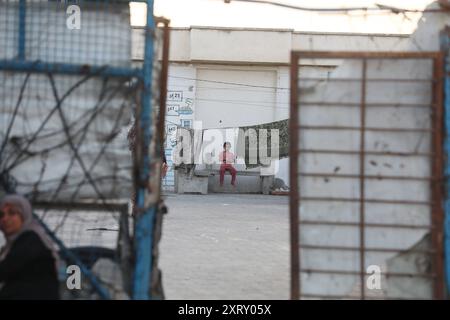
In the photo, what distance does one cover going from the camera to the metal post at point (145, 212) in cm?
447

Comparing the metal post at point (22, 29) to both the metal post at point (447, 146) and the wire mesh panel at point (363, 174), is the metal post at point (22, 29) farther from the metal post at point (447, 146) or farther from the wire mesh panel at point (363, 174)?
the metal post at point (447, 146)

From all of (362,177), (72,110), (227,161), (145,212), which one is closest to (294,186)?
(362,177)

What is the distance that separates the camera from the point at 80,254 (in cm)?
496

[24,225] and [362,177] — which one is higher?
[362,177]

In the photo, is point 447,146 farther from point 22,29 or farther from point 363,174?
point 22,29

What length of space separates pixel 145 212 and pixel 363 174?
165cm

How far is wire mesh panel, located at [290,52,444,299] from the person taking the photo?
4.58m

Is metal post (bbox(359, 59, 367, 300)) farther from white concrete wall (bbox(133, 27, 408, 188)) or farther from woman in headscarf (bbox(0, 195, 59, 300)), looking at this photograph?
white concrete wall (bbox(133, 27, 408, 188))

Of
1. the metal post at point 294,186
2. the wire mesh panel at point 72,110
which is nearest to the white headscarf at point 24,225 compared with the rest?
the wire mesh panel at point 72,110

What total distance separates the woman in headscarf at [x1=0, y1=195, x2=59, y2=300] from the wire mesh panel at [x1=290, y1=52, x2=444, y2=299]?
5.86 feet

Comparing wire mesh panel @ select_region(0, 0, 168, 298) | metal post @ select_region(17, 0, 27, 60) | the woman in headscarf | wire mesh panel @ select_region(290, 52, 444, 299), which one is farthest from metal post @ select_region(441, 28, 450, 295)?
metal post @ select_region(17, 0, 27, 60)

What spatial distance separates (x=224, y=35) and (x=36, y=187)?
19.5 meters

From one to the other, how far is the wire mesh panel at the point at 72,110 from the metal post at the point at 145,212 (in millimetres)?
78

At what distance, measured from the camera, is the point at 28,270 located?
13.8 feet
